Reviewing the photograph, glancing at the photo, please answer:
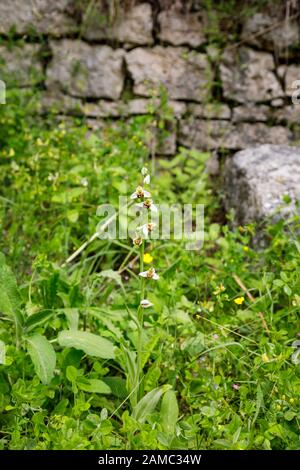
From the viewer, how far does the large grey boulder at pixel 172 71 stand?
4.12m

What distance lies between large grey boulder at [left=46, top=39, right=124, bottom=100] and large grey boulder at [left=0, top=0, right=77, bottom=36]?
105mm

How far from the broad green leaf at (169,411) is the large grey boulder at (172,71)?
2781 mm

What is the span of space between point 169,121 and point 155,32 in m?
0.65

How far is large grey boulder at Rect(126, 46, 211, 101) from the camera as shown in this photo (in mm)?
4125

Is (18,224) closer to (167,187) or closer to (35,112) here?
(167,187)

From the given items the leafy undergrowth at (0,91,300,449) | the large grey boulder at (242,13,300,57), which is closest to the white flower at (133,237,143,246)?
the leafy undergrowth at (0,91,300,449)

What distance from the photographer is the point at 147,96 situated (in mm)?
4121

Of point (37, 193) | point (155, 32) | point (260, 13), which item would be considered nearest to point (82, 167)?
point (37, 193)

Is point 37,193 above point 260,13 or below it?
below

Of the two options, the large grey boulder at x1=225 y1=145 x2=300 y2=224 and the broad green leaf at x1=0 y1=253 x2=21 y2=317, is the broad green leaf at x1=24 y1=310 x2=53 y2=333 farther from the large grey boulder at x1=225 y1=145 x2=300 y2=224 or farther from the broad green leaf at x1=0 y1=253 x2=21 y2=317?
the large grey boulder at x1=225 y1=145 x2=300 y2=224

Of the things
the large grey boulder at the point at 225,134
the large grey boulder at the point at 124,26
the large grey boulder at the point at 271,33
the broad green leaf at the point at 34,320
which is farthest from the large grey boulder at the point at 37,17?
the broad green leaf at the point at 34,320

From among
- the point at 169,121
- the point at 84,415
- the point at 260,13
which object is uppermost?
the point at 260,13

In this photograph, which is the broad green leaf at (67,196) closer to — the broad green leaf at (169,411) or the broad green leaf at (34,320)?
the broad green leaf at (34,320)

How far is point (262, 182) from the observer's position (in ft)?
10.4
